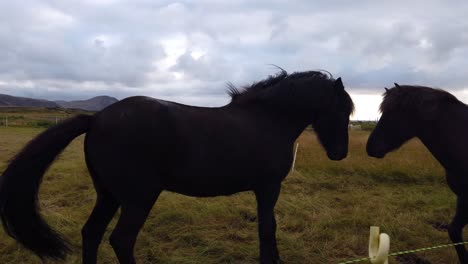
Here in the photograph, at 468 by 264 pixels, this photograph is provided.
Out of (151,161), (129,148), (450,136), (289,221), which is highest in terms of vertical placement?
(450,136)

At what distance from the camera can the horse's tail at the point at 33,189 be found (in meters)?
3.25

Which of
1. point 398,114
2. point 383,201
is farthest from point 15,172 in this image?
point 383,201

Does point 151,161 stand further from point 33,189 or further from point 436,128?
point 436,128

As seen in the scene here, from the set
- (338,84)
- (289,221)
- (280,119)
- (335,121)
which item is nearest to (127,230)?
(280,119)

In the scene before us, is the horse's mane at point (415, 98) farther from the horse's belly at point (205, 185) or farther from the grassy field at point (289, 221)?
the horse's belly at point (205, 185)

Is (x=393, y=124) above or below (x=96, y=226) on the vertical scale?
above

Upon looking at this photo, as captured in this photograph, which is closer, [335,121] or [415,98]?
[335,121]

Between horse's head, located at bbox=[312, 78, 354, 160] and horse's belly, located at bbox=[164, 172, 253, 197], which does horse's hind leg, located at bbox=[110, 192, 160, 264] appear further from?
horse's head, located at bbox=[312, 78, 354, 160]

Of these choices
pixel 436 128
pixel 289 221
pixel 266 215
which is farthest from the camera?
pixel 289 221

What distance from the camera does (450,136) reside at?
4230 millimetres

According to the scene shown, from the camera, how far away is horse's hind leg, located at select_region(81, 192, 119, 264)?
3.67 meters

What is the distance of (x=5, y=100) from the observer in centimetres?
18275

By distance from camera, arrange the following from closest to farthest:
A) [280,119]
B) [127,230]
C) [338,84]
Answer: [127,230] < [280,119] < [338,84]

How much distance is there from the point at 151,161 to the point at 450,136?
313 centimetres
